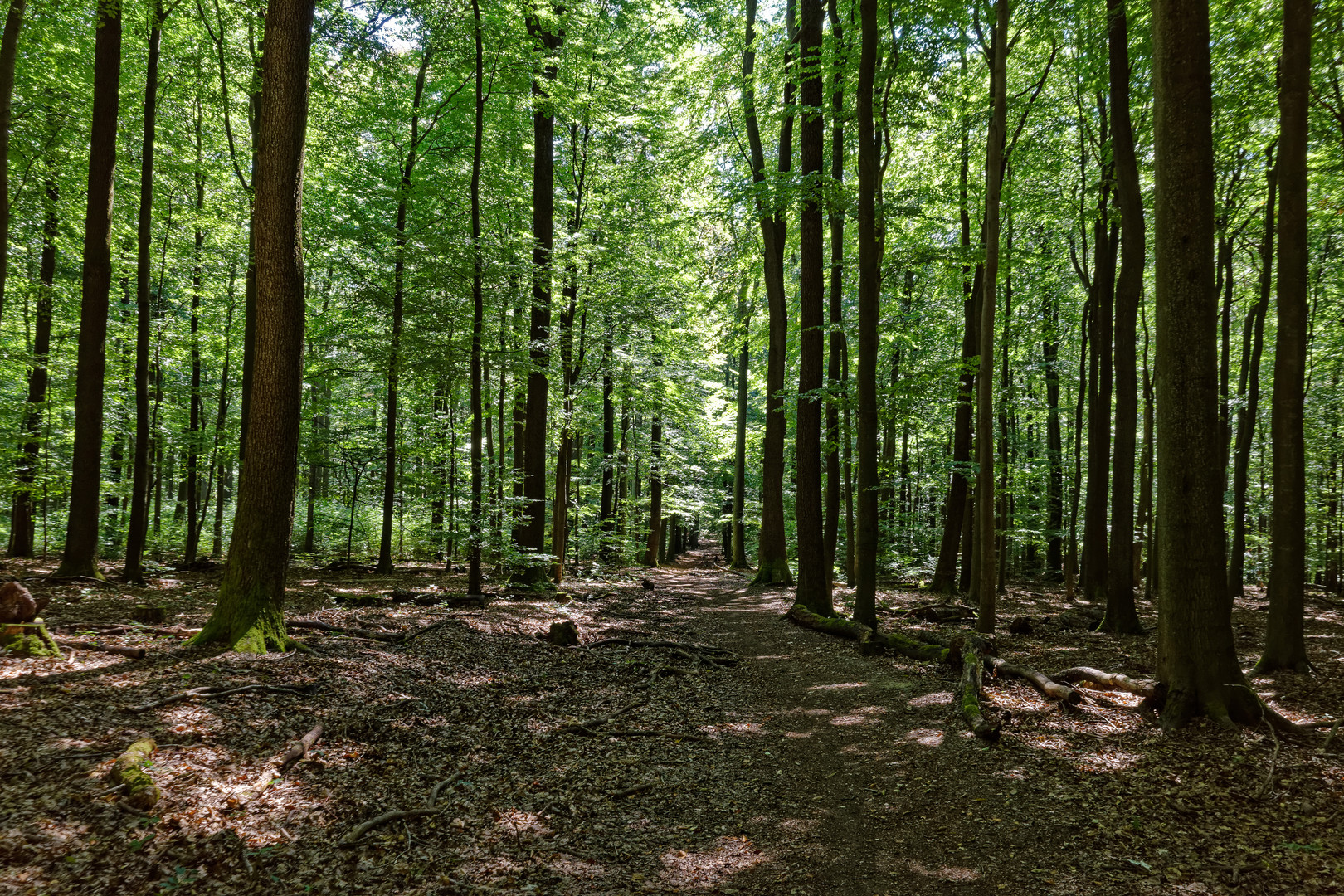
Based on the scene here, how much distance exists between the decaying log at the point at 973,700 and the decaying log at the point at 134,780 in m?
6.38

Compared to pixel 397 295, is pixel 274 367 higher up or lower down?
lower down

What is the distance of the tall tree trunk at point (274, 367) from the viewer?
6676mm

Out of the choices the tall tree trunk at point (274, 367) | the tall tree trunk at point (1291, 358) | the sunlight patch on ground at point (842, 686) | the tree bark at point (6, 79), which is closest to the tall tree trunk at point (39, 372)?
the tree bark at point (6, 79)

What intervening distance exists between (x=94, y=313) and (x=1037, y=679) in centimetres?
1485

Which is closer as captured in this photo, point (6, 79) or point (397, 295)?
point (6, 79)

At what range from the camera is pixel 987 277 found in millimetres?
9797

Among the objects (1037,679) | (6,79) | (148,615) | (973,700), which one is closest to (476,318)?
(6,79)

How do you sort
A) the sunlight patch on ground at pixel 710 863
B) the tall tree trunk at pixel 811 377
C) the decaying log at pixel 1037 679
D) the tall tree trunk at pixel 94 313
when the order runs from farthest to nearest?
the tall tree trunk at pixel 811 377 → the tall tree trunk at pixel 94 313 → the decaying log at pixel 1037 679 → the sunlight patch on ground at pixel 710 863

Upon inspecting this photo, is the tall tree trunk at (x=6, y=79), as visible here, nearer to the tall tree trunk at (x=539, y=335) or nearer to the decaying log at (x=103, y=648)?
the decaying log at (x=103, y=648)

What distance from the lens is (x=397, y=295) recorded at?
13.1 meters

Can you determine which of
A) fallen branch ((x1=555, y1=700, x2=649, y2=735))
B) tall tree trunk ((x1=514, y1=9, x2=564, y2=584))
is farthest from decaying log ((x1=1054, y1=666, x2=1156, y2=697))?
tall tree trunk ((x1=514, y1=9, x2=564, y2=584))

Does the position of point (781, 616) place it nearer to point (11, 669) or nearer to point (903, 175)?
point (11, 669)

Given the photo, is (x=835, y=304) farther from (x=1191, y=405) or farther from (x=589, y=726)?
(x=589, y=726)

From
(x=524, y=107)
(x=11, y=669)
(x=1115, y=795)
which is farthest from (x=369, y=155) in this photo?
(x=1115, y=795)
